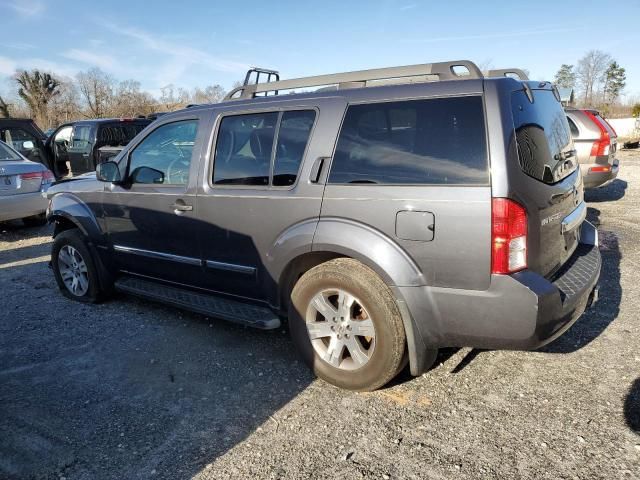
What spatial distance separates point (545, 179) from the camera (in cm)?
282

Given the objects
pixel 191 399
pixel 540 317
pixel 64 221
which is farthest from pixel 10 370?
pixel 540 317

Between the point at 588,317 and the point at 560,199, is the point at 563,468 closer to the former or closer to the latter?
the point at 560,199

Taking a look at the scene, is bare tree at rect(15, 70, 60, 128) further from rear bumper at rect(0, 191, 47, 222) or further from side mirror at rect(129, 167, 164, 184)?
side mirror at rect(129, 167, 164, 184)

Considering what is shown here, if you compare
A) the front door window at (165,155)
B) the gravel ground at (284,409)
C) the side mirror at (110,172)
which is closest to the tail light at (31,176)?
the gravel ground at (284,409)

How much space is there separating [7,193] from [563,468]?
844 centimetres

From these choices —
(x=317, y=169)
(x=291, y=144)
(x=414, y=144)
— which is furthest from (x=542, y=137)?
(x=291, y=144)

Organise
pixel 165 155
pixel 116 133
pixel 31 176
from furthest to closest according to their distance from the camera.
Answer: pixel 116 133 < pixel 31 176 < pixel 165 155

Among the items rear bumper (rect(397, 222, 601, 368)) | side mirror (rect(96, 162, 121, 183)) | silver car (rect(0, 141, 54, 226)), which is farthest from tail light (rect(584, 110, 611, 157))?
silver car (rect(0, 141, 54, 226))

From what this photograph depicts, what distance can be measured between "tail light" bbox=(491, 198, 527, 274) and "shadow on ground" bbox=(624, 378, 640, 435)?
1.09m

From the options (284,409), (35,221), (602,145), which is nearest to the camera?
(284,409)

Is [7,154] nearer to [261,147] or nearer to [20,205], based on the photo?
[20,205]

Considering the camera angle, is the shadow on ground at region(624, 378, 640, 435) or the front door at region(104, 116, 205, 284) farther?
the front door at region(104, 116, 205, 284)

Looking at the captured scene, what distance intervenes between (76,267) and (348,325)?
3.25 m

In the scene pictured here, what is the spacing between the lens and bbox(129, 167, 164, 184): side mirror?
13.6 ft
